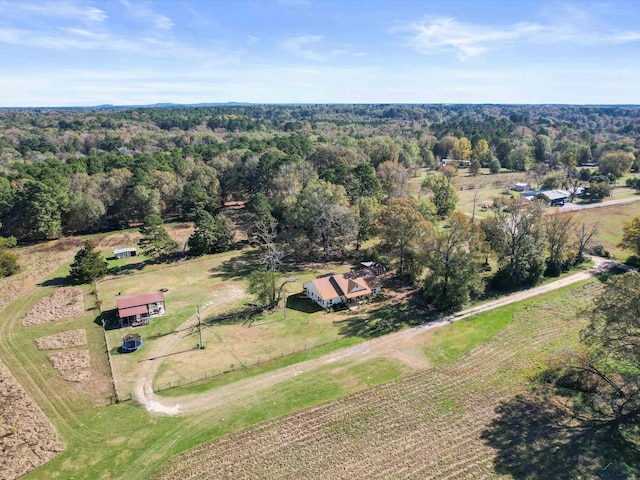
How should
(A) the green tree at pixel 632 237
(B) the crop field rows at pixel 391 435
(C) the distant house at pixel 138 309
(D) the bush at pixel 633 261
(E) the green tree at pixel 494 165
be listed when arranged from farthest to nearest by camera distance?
(E) the green tree at pixel 494 165 → (D) the bush at pixel 633 261 → (A) the green tree at pixel 632 237 → (C) the distant house at pixel 138 309 → (B) the crop field rows at pixel 391 435

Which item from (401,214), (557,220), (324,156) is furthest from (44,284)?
(557,220)

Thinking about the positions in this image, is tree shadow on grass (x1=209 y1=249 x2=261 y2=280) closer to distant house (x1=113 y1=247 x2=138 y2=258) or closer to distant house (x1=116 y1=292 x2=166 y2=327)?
distant house (x1=116 y1=292 x2=166 y2=327)

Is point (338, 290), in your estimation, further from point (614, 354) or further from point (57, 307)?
point (57, 307)

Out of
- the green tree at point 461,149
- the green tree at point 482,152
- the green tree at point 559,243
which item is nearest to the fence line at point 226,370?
the green tree at point 559,243

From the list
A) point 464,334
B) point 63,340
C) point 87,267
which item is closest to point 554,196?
point 464,334

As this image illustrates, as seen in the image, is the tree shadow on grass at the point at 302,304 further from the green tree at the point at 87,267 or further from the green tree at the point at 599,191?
the green tree at the point at 599,191

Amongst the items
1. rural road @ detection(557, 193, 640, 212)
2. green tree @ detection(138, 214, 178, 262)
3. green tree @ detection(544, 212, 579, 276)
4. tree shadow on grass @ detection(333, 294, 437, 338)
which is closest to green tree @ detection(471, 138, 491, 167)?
rural road @ detection(557, 193, 640, 212)
